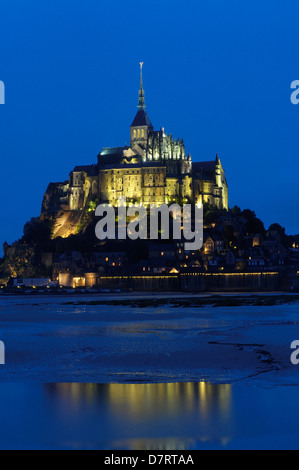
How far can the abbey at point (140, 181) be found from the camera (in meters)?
103

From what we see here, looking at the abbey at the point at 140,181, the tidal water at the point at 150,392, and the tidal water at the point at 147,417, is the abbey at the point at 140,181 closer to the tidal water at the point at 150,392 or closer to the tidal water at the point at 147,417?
the tidal water at the point at 150,392

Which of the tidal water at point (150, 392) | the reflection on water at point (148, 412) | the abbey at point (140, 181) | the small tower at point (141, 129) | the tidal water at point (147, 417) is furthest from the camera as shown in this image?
the small tower at point (141, 129)

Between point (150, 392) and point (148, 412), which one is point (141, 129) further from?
point (148, 412)

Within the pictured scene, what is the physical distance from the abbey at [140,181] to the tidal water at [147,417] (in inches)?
3438

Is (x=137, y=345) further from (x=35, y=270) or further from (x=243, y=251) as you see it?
(x=35, y=270)

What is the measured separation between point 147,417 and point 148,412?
15.4 inches

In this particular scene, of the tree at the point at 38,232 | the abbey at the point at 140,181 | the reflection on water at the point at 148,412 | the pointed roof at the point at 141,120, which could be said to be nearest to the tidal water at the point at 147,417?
the reflection on water at the point at 148,412

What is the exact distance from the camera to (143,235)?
3765 inches

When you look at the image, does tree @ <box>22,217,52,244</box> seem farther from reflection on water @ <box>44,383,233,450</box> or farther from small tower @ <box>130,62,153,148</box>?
reflection on water @ <box>44,383,233,450</box>

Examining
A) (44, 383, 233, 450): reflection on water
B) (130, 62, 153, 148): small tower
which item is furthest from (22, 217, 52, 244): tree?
(44, 383, 233, 450): reflection on water

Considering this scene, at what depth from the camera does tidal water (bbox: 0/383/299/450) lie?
11.2 metres

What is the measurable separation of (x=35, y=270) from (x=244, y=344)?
77.0 meters

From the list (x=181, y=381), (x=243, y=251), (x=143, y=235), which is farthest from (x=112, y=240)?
(x=181, y=381)

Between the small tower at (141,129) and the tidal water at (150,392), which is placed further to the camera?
the small tower at (141,129)
